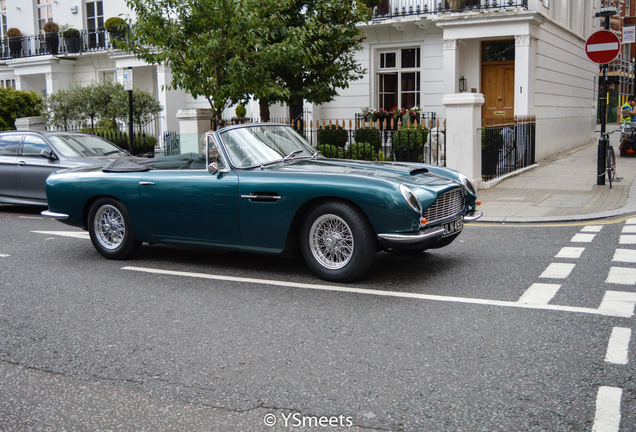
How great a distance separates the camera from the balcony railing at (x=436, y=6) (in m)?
19.2

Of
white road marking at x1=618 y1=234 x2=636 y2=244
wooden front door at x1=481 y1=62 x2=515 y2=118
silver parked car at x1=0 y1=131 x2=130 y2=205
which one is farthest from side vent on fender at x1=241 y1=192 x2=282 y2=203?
wooden front door at x1=481 y1=62 x2=515 y2=118

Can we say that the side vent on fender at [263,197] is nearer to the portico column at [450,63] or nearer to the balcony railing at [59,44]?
the portico column at [450,63]

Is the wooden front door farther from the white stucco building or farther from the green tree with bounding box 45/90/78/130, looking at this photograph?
the green tree with bounding box 45/90/78/130

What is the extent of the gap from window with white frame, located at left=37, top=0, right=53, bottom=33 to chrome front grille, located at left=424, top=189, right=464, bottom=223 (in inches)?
1191

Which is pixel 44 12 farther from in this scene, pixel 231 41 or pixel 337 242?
pixel 337 242

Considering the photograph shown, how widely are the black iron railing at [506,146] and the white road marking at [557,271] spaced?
6953 mm

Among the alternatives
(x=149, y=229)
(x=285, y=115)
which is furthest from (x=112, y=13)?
(x=149, y=229)

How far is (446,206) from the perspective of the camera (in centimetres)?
611

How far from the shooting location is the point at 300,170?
6.28 meters

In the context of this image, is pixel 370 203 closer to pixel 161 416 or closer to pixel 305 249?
pixel 305 249

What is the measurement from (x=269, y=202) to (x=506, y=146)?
34.7ft

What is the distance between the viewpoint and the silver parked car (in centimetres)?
1125

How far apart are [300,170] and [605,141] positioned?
8613mm

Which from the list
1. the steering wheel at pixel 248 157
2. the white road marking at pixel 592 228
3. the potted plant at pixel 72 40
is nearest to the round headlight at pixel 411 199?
the steering wheel at pixel 248 157
